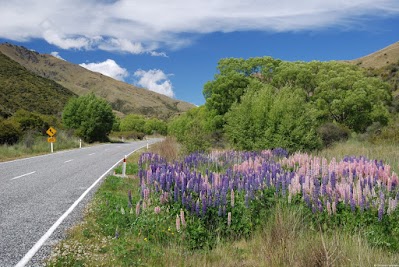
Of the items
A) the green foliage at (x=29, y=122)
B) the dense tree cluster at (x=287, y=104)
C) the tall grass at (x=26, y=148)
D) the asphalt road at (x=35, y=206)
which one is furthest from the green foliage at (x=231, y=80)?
the asphalt road at (x=35, y=206)

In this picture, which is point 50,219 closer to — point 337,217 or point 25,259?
point 25,259

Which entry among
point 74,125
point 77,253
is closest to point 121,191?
point 77,253

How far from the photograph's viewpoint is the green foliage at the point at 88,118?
53.3 m

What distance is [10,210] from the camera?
8680 mm

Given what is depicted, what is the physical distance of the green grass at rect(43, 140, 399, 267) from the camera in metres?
4.63

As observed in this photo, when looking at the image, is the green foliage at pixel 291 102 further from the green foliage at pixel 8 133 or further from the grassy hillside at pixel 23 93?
the grassy hillside at pixel 23 93

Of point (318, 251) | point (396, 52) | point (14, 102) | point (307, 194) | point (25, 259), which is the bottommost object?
point (25, 259)

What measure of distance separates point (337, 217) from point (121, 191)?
7.09 m

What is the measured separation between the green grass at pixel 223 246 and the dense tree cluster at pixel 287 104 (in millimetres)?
13268

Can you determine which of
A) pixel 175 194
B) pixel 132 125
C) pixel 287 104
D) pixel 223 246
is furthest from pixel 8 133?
pixel 132 125

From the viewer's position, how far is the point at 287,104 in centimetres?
2108

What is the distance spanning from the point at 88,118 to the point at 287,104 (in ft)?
127

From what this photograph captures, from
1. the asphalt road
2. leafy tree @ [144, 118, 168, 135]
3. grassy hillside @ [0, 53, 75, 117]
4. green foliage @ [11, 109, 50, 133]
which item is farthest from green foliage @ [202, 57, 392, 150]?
leafy tree @ [144, 118, 168, 135]

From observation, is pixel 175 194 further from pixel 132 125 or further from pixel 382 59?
pixel 132 125
